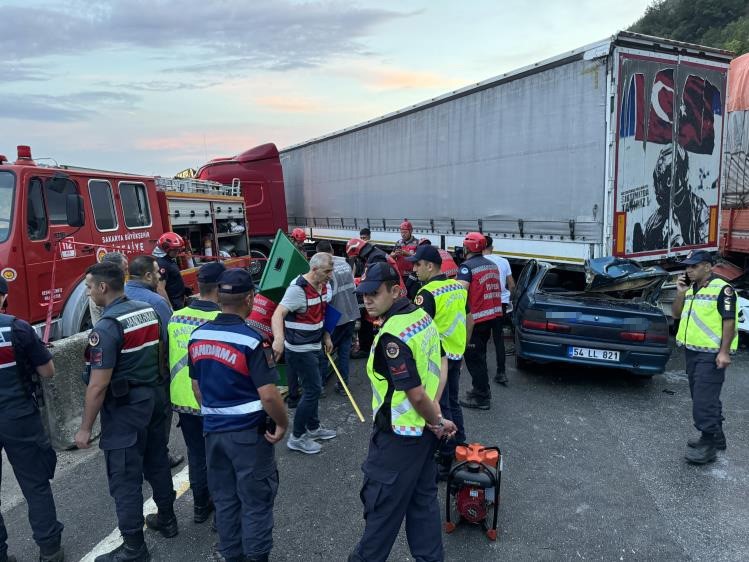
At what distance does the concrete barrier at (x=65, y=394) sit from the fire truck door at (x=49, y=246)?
2.97 ft

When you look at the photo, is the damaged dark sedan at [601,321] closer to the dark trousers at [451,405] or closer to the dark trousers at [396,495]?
the dark trousers at [451,405]

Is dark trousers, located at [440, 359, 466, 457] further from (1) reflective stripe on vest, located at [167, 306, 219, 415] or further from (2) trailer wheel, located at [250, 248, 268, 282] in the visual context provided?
(2) trailer wheel, located at [250, 248, 268, 282]

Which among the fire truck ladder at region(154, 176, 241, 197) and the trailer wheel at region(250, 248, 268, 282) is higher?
the fire truck ladder at region(154, 176, 241, 197)

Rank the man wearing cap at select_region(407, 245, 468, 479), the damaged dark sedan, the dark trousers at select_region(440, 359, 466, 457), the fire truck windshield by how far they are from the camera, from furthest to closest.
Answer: the fire truck windshield
the damaged dark sedan
the dark trousers at select_region(440, 359, 466, 457)
the man wearing cap at select_region(407, 245, 468, 479)

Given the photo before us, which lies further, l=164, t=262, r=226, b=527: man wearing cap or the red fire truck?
the red fire truck

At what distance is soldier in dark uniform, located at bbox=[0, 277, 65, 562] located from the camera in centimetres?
285

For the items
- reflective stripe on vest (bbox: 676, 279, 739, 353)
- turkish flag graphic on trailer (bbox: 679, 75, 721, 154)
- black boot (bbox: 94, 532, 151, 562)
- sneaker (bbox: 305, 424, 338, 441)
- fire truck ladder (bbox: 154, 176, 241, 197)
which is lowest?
sneaker (bbox: 305, 424, 338, 441)

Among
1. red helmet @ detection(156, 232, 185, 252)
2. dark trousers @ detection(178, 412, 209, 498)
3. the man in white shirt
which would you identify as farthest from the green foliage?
dark trousers @ detection(178, 412, 209, 498)

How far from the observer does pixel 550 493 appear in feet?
11.8

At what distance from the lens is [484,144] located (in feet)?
28.5

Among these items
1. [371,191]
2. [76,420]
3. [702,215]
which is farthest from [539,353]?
[371,191]

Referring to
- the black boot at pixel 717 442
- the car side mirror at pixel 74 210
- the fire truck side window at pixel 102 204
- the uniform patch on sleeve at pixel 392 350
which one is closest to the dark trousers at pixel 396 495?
the uniform patch on sleeve at pixel 392 350

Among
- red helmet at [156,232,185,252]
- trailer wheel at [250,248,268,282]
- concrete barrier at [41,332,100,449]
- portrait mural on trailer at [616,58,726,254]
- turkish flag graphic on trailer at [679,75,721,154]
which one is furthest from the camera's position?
trailer wheel at [250,248,268,282]

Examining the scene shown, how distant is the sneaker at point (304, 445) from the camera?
4227 millimetres
